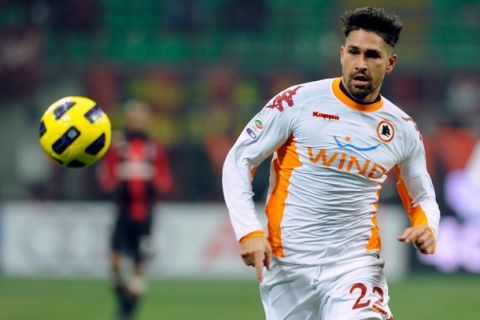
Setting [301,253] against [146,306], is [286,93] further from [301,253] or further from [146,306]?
[146,306]

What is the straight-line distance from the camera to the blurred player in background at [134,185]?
37.0 feet

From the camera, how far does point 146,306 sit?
11938mm

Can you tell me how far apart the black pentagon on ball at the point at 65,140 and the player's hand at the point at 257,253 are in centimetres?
151

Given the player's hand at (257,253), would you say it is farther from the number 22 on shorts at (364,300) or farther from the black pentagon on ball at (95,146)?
the black pentagon on ball at (95,146)

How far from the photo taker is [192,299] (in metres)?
12.4

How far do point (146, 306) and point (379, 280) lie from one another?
6.70 m

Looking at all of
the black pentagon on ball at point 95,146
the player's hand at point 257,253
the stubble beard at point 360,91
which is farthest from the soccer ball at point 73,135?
the stubble beard at point 360,91

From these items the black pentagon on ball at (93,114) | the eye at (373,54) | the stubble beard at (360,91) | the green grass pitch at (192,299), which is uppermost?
the eye at (373,54)

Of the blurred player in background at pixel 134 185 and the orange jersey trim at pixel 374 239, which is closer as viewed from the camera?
the orange jersey trim at pixel 374 239

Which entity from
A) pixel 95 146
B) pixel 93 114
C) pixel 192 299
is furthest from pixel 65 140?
pixel 192 299

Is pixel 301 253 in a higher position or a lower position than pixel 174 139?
higher

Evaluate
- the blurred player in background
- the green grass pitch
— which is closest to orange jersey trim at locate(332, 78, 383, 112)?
the green grass pitch

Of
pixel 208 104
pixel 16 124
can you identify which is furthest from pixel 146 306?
pixel 16 124

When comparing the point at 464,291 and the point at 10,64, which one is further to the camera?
the point at 10,64
